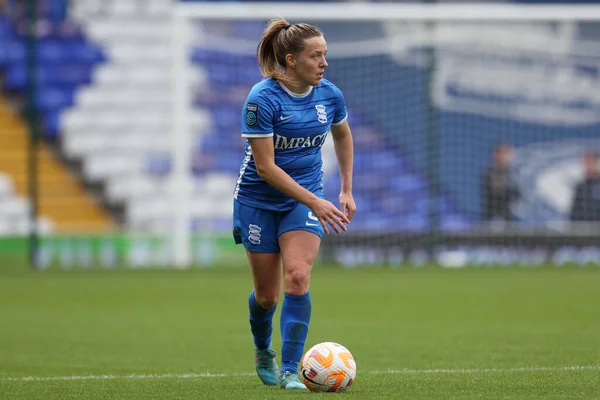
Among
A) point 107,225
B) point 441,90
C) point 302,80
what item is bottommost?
point 107,225

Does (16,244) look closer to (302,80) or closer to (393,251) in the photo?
(393,251)

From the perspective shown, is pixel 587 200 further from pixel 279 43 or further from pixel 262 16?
pixel 279 43

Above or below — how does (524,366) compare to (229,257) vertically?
above

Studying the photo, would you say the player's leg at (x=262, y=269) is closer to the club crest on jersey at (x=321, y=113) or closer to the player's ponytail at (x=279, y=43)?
the club crest on jersey at (x=321, y=113)

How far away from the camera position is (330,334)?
29.4 ft

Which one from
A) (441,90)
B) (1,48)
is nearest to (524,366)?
(441,90)

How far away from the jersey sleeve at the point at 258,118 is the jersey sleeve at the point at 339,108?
48cm

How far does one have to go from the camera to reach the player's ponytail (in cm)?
585

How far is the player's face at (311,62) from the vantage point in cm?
581

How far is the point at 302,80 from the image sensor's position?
5.87 metres

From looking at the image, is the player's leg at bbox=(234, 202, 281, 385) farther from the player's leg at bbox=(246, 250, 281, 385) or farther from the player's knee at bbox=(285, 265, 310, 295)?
the player's knee at bbox=(285, 265, 310, 295)

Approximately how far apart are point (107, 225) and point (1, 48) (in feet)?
15.9

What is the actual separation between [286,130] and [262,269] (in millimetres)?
776

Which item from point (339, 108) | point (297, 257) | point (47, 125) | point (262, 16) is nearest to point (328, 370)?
point (297, 257)
